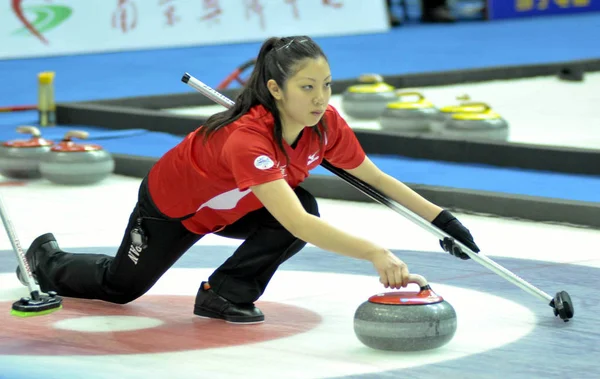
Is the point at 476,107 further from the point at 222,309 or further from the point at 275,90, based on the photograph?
the point at 275,90

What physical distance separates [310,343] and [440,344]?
0.37 metres

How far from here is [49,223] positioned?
5.78 m

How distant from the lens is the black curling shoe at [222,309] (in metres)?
3.85

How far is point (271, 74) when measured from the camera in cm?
362

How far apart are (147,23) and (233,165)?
33.8ft

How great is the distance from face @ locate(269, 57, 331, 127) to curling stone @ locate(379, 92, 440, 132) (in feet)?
17.1

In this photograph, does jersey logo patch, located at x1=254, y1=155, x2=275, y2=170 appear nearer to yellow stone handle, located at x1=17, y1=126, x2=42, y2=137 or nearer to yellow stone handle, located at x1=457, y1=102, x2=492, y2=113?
yellow stone handle, located at x1=17, y1=126, x2=42, y2=137

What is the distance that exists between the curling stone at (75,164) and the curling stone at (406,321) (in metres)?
3.57

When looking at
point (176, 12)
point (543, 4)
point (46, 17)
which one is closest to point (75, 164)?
point (46, 17)

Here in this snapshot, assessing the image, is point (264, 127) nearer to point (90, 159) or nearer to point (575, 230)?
point (575, 230)

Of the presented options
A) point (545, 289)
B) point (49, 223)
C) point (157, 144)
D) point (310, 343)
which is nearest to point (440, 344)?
point (310, 343)

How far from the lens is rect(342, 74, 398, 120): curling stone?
9.68 m

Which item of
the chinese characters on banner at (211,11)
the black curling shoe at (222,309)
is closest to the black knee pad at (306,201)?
the black curling shoe at (222,309)

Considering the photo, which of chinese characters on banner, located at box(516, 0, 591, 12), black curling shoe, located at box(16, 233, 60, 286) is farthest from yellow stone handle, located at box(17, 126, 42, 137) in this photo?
chinese characters on banner, located at box(516, 0, 591, 12)
